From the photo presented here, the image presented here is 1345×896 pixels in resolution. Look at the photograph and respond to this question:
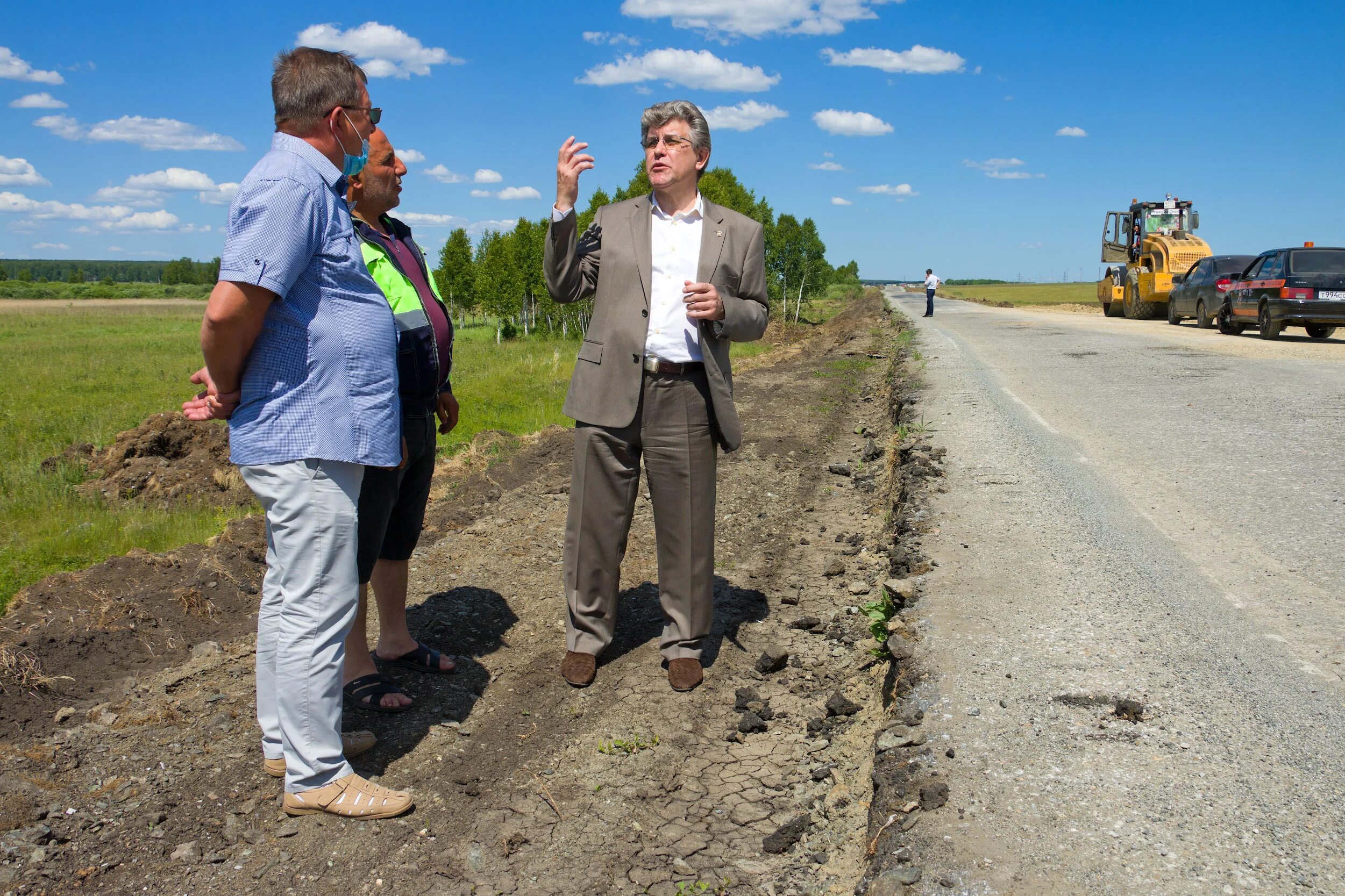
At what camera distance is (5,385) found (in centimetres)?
1759

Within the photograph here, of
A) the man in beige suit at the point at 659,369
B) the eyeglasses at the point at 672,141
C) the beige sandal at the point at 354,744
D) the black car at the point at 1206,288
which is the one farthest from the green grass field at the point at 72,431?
the black car at the point at 1206,288

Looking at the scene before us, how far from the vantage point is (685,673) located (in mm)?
3676

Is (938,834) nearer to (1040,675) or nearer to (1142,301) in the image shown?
(1040,675)

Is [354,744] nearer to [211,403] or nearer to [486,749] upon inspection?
[486,749]

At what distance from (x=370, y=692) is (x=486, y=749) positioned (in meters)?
0.53

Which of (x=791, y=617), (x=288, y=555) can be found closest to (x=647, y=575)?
(x=791, y=617)

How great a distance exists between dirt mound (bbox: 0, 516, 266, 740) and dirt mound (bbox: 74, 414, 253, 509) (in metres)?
2.42

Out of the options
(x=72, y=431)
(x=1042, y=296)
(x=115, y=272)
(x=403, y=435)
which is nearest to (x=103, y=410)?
(x=72, y=431)

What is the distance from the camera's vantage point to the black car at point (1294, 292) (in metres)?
15.9

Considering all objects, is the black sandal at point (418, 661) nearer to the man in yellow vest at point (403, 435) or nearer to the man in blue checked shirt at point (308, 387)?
the man in yellow vest at point (403, 435)

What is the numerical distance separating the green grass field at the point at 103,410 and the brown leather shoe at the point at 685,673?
3.53 meters

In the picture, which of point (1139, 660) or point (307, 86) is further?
point (1139, 660)

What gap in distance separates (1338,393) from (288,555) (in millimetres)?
10603

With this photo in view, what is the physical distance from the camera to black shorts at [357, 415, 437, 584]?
314cm
